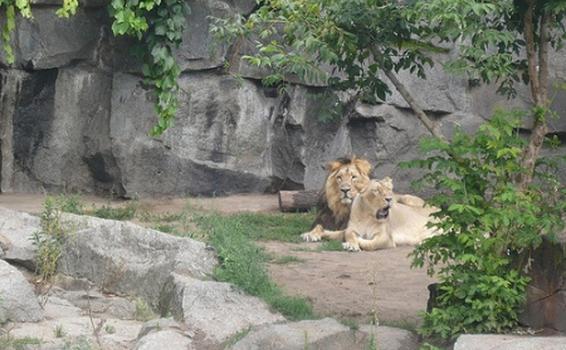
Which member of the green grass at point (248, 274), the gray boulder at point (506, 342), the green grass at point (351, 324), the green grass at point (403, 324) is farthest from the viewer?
the green grass at point (248, 274)

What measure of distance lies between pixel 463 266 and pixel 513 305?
346 millimetres

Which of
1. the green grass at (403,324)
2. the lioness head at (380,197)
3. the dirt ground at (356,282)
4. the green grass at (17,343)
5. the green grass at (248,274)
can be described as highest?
Answer: the lioness head at (380,197)

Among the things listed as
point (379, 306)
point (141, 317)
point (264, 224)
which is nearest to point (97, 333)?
point (141, 317)

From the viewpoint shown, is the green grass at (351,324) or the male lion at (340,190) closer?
the green grass at (351,324)

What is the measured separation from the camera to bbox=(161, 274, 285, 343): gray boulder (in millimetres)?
7316

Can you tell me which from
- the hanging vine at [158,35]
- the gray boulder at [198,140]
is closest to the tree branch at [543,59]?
the hanging vine at [158,35]

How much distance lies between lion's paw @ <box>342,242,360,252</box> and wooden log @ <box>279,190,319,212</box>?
1816mm

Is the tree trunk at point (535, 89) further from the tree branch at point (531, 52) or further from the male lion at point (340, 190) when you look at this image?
the male lion at point (340, 190)

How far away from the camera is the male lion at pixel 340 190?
39.9ft

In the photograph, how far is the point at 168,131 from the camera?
13633 mm

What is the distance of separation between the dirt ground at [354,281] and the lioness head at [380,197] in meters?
0.47

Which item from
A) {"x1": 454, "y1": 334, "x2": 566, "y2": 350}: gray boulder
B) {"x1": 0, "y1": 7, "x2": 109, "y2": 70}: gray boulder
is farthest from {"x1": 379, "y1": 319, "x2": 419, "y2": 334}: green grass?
{"x1": 0, "y1": 7, "x2": 109, "y2": 70}: gray boulder

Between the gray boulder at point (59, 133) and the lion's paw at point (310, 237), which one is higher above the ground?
the gray boulder at point (59, 133)

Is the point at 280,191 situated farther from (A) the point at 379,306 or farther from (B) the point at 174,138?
(A) the point at 379,306
